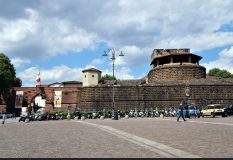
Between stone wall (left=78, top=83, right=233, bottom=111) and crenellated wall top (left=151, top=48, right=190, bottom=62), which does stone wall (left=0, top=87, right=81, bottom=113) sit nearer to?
stone wall (left=78, top=83, right=233, bottom=111)

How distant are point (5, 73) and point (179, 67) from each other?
39.9 meters

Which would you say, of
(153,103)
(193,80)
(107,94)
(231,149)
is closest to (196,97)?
(193,80)

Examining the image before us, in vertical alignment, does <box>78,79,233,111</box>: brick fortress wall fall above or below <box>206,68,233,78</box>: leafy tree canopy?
below

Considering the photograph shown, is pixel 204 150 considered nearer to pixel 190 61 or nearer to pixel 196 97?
pixel 196 97

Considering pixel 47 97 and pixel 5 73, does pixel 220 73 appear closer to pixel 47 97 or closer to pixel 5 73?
pixel 47 97

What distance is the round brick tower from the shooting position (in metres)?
50.1

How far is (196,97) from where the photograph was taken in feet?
143

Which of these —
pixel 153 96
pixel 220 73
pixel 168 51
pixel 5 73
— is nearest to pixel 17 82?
pixel 5 73

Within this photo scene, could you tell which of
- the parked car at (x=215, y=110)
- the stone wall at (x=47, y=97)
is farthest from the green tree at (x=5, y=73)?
the parked car at (x=215, y=110)

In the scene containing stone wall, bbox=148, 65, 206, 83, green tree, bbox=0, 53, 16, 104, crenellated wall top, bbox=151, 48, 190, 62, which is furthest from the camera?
crenellated wall top, bbox=151, 48, 190, 62

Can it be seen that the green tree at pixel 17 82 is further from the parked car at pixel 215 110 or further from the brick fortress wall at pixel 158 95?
the parked car at pixel 215 110

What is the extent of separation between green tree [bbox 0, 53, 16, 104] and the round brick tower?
32429mm

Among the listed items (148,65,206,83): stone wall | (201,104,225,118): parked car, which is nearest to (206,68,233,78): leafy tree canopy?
(148,65,206,83): stone wall

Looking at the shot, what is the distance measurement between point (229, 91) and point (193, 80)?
7.49 m
